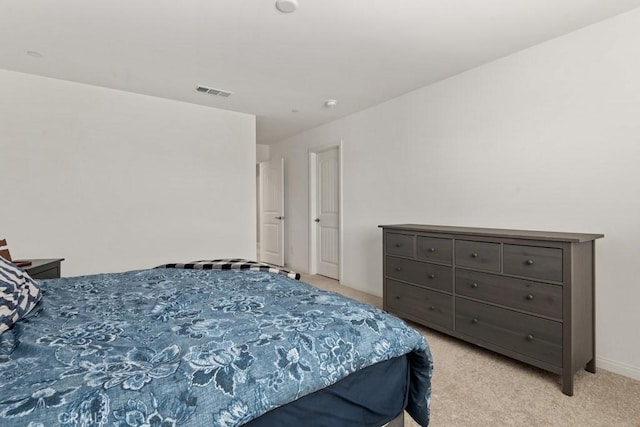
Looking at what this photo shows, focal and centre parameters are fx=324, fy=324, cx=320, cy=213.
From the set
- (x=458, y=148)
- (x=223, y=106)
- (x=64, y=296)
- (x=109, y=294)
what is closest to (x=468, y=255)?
(x=458, y=148)

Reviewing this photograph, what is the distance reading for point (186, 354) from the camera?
0.91 metres

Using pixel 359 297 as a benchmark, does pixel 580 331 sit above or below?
above

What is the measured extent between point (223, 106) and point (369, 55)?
6.81 feet

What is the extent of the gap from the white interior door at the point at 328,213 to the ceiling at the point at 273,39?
4.94 ft

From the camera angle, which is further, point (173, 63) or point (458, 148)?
point (458, 148)

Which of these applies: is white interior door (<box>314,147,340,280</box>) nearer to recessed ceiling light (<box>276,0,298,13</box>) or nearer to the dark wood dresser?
the dark wood dresser

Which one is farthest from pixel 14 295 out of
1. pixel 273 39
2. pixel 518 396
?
pixel 518 396

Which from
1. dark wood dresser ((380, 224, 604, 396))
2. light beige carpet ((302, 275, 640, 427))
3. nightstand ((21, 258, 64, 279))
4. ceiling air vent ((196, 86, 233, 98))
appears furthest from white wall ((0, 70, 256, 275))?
light beige carpet ((302, 275, 640, 427))

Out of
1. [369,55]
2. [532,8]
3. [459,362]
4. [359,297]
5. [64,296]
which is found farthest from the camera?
[359,297]

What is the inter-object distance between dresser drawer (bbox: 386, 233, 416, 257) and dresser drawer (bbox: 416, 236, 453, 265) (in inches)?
3.2

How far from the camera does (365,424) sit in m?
1.13

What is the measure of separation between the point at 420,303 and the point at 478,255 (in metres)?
0.73

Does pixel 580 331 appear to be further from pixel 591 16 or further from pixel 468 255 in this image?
pixel 591 16

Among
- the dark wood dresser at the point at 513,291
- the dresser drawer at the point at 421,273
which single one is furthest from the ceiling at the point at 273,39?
the dresser drawer at the point at 421,273
